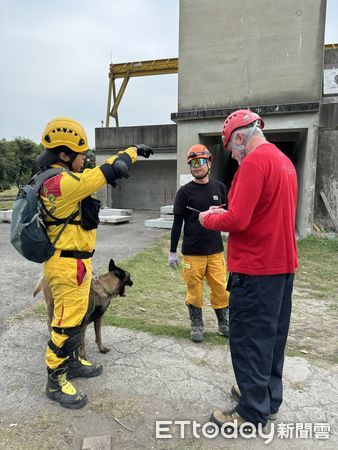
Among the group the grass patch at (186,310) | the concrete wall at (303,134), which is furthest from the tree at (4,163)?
the grass patch at (186,310)

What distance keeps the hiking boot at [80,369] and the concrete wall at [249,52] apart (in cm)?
867

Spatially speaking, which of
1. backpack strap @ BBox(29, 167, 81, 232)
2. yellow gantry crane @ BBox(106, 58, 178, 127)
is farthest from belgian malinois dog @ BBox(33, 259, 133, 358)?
yellow gantry crane @ BBox(106, 58, 178, 127)

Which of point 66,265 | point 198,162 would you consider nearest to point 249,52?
point 198,162

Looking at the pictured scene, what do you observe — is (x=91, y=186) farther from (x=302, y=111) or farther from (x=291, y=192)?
(x=302, y=111)

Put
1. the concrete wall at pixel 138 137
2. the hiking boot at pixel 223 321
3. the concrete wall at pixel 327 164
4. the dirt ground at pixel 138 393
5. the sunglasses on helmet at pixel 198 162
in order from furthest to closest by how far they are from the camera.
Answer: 1. the concrete wall at pixel 138 137
2. the concrete wall at pixel 327 164
3. the hiking boot at pixel 223 321
4. the sunglasses on helmet at pixel 198 162
5. the dirt ground at pixel 138 393

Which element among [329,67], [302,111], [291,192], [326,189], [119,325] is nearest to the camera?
[291,192]

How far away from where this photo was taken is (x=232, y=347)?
8.00 feet

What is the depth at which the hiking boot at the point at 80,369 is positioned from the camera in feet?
10.4

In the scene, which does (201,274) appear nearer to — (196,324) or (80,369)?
(196,324)

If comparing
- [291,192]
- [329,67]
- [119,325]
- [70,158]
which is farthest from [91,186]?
[329,67]

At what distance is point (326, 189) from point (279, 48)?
13.4ft

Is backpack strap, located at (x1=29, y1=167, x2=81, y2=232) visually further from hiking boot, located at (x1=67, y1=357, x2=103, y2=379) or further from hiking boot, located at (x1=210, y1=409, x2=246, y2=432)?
hiking boot, located at (x1=210, y1=409, x2=246, y2=432)

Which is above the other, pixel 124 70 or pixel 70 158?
pixel 124 70

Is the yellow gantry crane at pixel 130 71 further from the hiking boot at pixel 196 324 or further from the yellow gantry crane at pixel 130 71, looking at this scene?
the hiking boot at pixel 196 324
